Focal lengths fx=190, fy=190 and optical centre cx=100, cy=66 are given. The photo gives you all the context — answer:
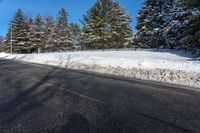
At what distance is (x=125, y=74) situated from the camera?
11938mm

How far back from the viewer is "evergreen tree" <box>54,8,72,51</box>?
167 ft

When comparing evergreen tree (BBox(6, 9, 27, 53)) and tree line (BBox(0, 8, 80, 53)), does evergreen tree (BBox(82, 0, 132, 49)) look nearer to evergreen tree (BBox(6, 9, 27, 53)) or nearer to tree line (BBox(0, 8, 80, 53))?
tree line (BBox(0, 8, 80, 53))

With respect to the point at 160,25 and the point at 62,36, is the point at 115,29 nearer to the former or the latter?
the point at 160,25

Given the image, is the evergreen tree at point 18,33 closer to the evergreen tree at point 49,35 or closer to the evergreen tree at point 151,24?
the evergreen tree at point 49,35

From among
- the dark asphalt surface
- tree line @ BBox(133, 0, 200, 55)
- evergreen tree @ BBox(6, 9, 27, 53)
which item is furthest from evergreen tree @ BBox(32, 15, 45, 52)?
the dark asphalt surface

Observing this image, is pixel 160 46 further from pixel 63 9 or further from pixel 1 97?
pixel 63 9

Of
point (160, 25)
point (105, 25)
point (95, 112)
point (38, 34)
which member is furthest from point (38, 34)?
point (95, 112)

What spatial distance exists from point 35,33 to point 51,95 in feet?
151

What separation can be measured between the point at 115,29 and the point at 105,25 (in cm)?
238

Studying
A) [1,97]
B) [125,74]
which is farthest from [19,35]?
[1,97]

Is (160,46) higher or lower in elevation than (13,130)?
higher

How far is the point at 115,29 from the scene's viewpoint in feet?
138

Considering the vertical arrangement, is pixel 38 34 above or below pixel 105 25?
below

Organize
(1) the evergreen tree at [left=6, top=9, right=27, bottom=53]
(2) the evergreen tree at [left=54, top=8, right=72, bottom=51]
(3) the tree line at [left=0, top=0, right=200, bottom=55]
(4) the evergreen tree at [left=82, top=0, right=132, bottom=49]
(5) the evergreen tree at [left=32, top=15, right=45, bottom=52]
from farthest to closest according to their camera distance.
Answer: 1. (2) the evergreen tree at [left=54, top=8, right=72, bottom=51]
2. (5) the evergreen tree at [left=32, top=15, right=45, bottom=52]
3. (1) the evergreen tree at [left=6, top=9, right=27, bottom=53]
4. (4) the evergreen tree at [left=82, top=0, right=132, bottom=49]
5. (3) the tree line at [left=0, top=0, right=200, bottom=55]
